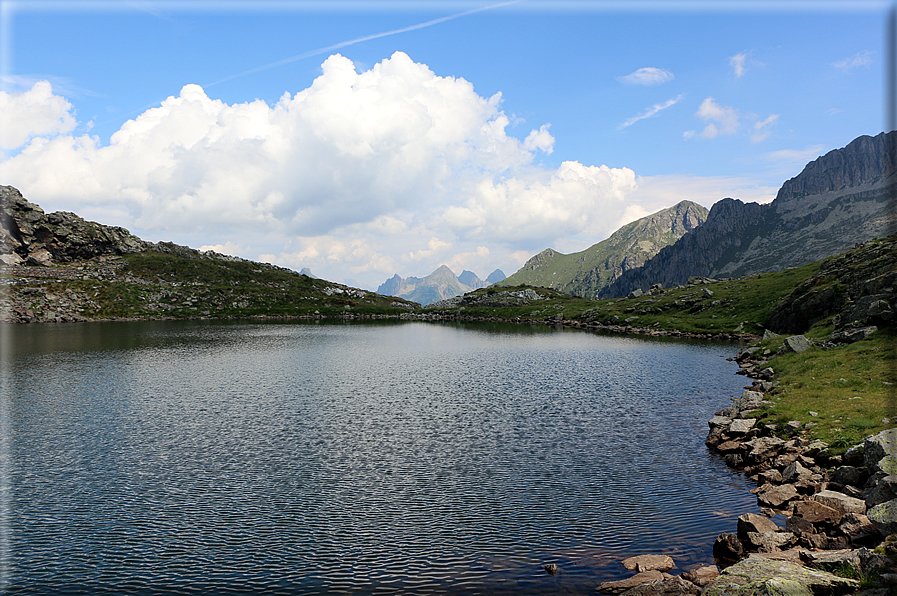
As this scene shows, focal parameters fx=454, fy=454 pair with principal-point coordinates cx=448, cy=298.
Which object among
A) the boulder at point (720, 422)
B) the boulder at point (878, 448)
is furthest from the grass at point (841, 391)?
the boulder at point (878, 448)

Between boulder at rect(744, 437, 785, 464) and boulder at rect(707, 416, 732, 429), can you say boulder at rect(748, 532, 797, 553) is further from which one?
boulder at rect(707, 416, 732, 429)

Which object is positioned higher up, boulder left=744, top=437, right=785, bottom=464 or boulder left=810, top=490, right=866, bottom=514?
boulder left=810, top=490, right=866, bottom=514

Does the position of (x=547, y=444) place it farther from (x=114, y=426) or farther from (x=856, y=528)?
(x=114, y=426)

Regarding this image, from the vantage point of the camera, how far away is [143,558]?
76.4ft

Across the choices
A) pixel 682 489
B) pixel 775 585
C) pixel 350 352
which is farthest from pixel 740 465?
pixel 350 352

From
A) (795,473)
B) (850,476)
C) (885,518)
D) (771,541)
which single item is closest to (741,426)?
(795,473)

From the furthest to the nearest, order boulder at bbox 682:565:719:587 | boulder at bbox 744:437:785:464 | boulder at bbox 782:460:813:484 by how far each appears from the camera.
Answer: boulder at bbox 744:437:785:464 < boulder at bbox 782:460:813:484 < boulder at bbox 682:565:719:587

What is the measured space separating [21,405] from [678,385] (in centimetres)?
8607

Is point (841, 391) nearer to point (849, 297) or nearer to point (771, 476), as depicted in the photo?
point (771, 476)

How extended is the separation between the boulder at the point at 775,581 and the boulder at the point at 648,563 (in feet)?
12.0

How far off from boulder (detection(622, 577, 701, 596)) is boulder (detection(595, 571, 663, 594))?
444 mm

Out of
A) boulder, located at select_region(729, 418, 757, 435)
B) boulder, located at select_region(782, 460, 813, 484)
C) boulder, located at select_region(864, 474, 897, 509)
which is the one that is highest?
boulder, located at select_region(864, 474, 897, 509)

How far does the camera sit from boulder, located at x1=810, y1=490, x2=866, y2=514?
23.2 meters

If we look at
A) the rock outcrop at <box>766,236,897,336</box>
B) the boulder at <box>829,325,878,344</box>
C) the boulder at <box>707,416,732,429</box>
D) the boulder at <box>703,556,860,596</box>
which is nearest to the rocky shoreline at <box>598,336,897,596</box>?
the boulder at <box>703,556,860,596</box>
